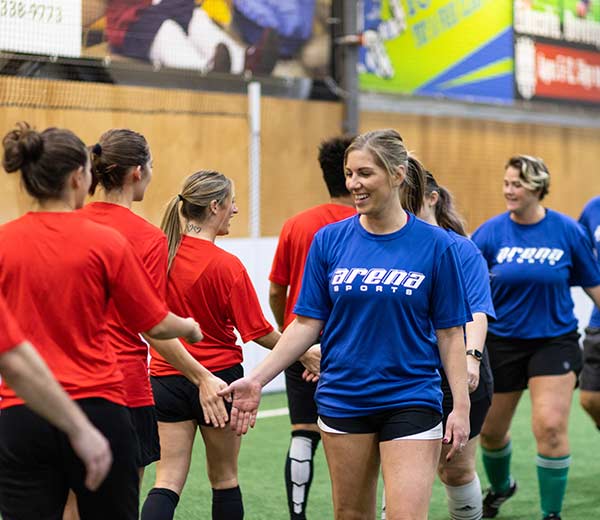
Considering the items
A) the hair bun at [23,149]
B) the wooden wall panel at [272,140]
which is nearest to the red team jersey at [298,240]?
the hair bun at [23,149]

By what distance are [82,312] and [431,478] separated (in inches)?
55.1

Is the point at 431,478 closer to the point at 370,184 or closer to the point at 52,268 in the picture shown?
the point at 370,184

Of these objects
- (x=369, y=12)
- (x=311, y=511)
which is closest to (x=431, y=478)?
(x=311, y=511)

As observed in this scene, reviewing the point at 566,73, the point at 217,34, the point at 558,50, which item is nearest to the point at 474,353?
the point at 217,34

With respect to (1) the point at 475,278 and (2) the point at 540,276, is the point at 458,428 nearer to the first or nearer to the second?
(1) the point at 475,278

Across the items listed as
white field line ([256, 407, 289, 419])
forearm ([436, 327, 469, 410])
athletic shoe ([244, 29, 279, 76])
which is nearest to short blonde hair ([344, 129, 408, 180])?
forearm ([436, 327, 469, 410])

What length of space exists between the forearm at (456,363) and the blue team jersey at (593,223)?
10.1 feet

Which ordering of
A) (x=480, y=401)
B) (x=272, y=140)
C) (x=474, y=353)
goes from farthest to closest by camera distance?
(x=272, y=140), (x=480, y=401), (x=474, y=353)

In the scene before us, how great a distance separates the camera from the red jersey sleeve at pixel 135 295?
3.21m

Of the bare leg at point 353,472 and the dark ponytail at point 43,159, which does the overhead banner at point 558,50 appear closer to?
the bare leg at point 353,472

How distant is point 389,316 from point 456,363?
312mm

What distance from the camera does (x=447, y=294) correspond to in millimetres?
3879

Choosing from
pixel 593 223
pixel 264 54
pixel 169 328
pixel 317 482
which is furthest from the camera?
pixel 264 54

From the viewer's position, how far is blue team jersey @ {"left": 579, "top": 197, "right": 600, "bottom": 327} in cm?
678
